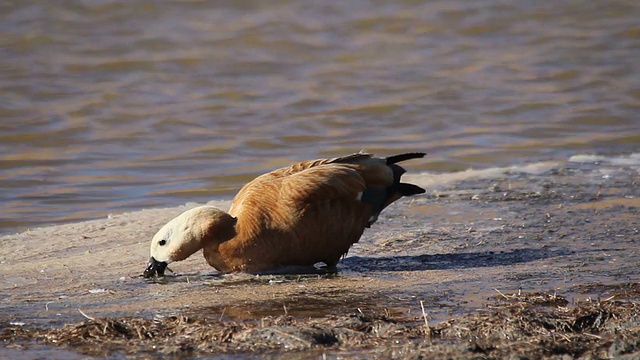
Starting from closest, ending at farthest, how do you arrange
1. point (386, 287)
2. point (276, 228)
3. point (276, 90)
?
point (386, 287)
point (276, 228)
point (276, 90)

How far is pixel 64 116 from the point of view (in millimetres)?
12641

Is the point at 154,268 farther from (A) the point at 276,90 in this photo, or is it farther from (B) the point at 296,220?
(A) the point at 276,90

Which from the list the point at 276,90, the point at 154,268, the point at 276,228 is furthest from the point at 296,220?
the point at 276,90

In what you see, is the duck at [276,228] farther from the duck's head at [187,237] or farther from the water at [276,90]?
the water at [276,90]

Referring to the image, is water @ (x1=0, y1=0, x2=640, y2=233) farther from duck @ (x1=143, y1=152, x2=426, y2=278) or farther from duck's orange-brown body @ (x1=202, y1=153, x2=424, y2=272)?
duck's orange-brown body @ (x1=202, y1=153, x2=424, y2=272)

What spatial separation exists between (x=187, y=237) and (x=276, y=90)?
7919 millimetres

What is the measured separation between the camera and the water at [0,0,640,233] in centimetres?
1071

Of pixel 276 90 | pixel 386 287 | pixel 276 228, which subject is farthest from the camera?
pixel 276 90

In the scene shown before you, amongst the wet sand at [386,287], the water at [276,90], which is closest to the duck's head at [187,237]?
the wet sand at [386,287]

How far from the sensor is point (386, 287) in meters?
5.70

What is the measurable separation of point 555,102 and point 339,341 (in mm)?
9733

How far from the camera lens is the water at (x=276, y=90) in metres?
10.7

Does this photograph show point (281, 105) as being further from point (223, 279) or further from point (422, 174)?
point (223, 279)

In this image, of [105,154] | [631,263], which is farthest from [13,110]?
[631,263]
